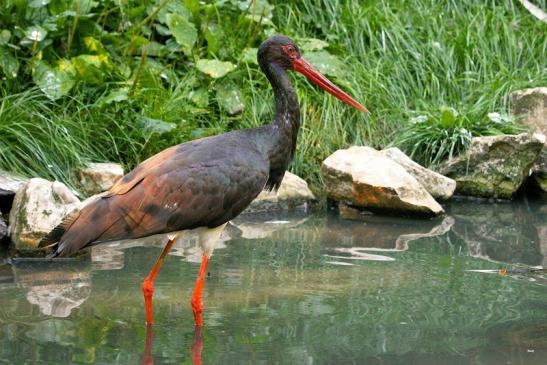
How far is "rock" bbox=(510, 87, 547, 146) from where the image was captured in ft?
29.7

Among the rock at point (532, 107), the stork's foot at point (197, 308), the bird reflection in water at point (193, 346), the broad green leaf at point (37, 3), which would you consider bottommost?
the bird reflection in water at point (193, 346)

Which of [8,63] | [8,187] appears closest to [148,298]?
[8,187]

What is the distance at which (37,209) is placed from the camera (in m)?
6.62

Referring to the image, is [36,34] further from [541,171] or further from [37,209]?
[541,171]

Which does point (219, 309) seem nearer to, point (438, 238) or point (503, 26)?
point (438, 238)

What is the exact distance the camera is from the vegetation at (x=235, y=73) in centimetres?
802

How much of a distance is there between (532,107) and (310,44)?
1988 mm

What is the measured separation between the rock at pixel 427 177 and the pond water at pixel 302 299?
1.99ft

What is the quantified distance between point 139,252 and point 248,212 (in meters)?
1.38

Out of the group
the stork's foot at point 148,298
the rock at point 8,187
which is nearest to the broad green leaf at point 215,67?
the rock at point 8,187

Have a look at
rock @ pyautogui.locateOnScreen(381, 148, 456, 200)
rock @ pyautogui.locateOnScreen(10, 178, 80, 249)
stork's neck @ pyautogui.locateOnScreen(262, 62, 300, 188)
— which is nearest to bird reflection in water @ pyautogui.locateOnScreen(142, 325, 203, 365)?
stork's neck @ pyautogui.locateOnScreen(262, 62, 300, 188)

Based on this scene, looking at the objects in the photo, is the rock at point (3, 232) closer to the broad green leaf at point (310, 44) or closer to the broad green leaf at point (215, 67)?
the broad green leaf at point (215, 67)

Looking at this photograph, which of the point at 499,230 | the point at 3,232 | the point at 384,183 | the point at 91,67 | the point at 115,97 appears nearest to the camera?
the point at 3,232

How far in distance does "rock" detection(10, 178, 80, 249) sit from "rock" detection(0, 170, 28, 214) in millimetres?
208
